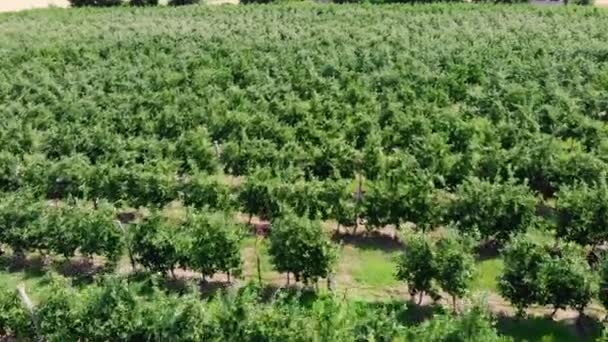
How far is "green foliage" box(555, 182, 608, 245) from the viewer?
1967 cm

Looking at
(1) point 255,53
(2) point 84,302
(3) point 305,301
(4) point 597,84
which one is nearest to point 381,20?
(1) point 255,53

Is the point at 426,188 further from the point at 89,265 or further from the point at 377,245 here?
the point at 89,265

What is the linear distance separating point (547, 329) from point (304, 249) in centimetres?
650

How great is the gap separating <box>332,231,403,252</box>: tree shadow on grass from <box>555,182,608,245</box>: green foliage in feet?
16.2

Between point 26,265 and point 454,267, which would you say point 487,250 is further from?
point 26,265

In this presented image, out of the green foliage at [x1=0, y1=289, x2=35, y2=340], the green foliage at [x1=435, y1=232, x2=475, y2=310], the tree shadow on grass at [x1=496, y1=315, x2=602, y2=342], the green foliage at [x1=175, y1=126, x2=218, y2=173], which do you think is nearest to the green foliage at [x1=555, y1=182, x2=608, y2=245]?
the tree shadow on grass at [x1=496, y1=315, x2=602, y2=342]

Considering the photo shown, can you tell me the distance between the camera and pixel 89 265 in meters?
21.5

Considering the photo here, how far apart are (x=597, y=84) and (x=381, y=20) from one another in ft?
69.3

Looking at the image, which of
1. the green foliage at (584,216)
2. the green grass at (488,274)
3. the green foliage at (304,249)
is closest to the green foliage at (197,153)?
the green foliage at (304,249)

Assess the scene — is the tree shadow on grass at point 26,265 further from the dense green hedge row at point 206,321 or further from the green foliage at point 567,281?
the green foliage at point 567,281

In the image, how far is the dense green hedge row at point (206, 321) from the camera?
15.2 m

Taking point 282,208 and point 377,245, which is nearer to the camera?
point 282,208

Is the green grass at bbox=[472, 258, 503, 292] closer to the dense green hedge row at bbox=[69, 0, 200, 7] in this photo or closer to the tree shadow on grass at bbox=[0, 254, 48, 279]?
the tree shadow on grass at bbox=[0, 254, 48, 279]

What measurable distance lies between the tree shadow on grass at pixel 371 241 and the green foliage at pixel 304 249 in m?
3.52
